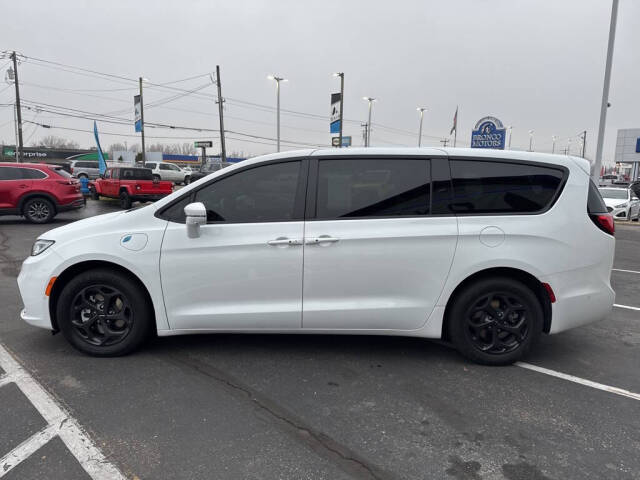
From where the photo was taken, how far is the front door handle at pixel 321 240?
3.48 meters

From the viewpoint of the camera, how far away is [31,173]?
12312 millimetres

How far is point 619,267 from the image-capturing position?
324 inches

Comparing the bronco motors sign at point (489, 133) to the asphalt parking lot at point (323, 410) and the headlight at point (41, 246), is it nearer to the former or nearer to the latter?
the asphalt parking lot at point (323, 410)

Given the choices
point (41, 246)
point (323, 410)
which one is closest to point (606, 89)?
point (323, 410)

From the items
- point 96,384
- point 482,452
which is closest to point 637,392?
point 482,452

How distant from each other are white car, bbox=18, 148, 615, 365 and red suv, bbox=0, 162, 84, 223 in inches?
403

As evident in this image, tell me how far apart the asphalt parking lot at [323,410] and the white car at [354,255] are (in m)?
0.32

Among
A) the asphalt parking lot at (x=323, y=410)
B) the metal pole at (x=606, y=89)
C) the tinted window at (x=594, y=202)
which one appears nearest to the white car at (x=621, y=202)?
the metal pole at (x=606, y=89)

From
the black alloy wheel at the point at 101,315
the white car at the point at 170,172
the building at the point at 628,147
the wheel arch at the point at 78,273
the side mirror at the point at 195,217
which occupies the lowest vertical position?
the black alloy wheel at the point at 101,315

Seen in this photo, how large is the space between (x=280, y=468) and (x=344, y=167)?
227 centimetres

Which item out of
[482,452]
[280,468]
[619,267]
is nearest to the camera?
[280,468]

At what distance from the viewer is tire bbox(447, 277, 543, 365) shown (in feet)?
11.7

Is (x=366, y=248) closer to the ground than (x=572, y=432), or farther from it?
farther from it

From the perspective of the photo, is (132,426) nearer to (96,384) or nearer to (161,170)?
(96,384)
